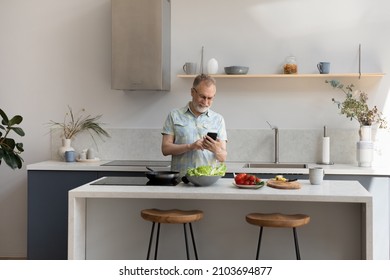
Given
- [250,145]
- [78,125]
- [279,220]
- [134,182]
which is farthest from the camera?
[78,125]

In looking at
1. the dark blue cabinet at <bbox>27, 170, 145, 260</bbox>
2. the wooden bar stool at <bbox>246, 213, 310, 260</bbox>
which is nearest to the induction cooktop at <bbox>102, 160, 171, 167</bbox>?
the dark blue cabinet at <bbox>27, 170, 145, 260</bbox>

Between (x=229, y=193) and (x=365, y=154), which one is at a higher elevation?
(x=365, y=154)

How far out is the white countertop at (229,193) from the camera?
3.56 meters

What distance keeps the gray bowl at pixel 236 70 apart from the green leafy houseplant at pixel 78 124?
1389mm

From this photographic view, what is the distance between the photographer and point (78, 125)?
6.09 metres

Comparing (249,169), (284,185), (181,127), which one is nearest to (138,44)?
(181,127)

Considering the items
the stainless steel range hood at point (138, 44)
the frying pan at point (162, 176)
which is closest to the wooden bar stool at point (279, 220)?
the frying pan at point (162, 176)

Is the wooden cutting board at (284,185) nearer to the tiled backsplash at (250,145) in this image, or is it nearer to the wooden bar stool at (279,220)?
the wooden bar stool at (279,220)

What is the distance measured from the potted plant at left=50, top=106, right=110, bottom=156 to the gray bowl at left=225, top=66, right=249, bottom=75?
139 centimetres

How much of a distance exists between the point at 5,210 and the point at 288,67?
318 centimetres

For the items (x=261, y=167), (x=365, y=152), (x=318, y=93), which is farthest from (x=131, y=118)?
(x=365, y=152)

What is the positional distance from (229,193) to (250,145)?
235 cm

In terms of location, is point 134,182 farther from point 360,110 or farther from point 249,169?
point 360,110

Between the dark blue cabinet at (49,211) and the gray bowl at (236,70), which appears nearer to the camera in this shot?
the dark blue cabinet at (49,211)
